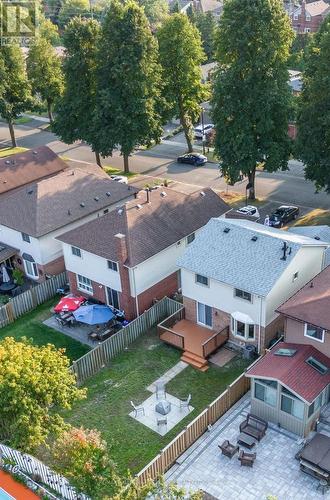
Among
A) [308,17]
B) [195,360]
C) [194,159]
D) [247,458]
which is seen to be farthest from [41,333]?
[308,17]

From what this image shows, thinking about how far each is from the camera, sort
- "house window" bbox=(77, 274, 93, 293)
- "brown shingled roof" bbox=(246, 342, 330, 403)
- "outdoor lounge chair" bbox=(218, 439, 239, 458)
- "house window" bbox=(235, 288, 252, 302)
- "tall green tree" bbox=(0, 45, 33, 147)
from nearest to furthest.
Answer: "outdoor lounge chair" bbox=(218, 439, 239, 458) → "brown shingled roof" bbox=(246, 342, 330, 403) → "house window" bbox=(235, 288, 252, 302) → "house window" bbox=(77, 274, 93, 293) → "tall green tree" bbox=(0, 45, 33, 147)

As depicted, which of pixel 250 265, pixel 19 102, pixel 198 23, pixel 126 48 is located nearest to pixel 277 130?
pixel 126 48

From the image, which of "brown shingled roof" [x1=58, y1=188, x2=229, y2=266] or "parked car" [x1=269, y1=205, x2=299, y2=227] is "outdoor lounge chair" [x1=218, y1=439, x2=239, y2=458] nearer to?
"brown shingled roof" [x1=58, y1=188, x2=229, y2=266]

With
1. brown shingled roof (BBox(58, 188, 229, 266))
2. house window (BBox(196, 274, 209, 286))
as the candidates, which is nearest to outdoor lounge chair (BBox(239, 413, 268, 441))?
house window (BBox(196, 274, 209, 286))

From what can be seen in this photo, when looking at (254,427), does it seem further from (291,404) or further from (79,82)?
(79,82)

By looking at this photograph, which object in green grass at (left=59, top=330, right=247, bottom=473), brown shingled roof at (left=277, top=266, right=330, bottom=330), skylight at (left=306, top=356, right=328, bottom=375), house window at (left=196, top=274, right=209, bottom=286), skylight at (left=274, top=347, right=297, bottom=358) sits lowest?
green grass at (left=59, top=330, right=247, bottom=473)

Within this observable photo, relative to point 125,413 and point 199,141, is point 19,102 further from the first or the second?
point 125,413

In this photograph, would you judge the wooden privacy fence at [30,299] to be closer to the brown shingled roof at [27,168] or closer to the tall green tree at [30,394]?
the tall green tree at [30,394]
